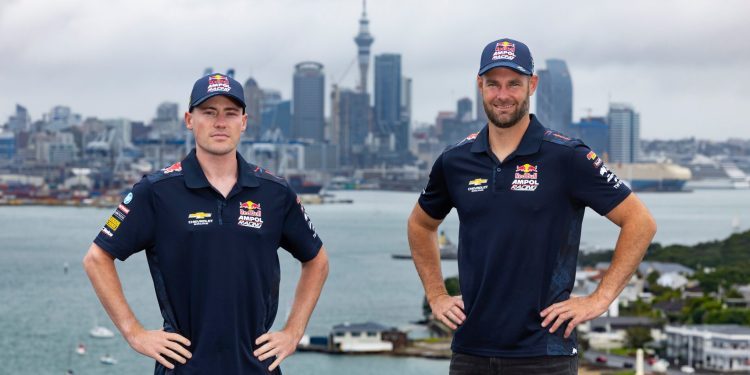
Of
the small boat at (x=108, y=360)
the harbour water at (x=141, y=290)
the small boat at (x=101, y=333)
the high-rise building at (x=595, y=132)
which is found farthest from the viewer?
the high-rise building at (x=595, y=132)

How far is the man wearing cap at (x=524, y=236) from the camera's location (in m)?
2.06

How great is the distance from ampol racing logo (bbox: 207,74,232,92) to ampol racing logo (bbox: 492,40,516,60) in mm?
413

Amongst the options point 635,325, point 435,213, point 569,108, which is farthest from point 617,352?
point 569,108

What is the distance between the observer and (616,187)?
208cm

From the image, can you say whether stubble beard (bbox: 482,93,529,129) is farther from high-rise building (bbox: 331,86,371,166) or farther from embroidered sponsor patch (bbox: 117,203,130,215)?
high-rise building (bbox: 331,86,371,166)

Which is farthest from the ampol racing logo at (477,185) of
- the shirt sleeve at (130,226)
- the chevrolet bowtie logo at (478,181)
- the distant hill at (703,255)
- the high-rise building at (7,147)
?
the high-rise building at (7,147)

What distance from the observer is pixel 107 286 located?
78.0 inches

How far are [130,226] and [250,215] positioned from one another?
0.58 ft

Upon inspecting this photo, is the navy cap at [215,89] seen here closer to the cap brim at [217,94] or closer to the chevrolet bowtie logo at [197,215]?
the cap brim at [217,94]

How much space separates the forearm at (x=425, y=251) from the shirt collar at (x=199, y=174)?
1.14 ft

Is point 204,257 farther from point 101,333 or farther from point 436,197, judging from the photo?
point 101,333

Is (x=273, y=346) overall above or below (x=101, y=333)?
above

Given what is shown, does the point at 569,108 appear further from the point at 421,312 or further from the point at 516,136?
the point at 516,136

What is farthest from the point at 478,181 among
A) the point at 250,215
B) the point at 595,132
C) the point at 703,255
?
the point at 595,132
